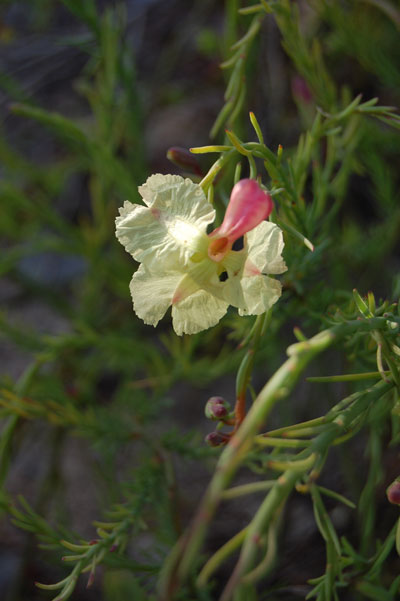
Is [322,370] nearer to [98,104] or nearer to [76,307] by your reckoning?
[98,104]

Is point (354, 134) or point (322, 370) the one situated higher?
point (354, 134)

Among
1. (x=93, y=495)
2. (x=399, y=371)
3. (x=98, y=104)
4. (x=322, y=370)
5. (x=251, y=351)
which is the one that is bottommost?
(x=93, y=495)

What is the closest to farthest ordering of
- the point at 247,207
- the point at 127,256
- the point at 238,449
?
the point at 238,449
the point at 247,207
the point at 127,256

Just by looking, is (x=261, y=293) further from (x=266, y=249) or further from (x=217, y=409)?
(x=217, y=409)

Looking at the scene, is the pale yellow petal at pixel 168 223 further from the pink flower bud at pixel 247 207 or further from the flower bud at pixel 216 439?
the flower bud at pixel 216 439

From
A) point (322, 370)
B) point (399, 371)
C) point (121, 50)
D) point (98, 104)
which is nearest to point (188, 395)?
point (322, 370)

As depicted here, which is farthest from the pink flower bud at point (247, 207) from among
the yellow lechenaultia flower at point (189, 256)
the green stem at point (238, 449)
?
the green stem at point (238, 449)

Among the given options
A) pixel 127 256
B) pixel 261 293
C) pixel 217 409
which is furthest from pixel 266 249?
pixel 127 256
